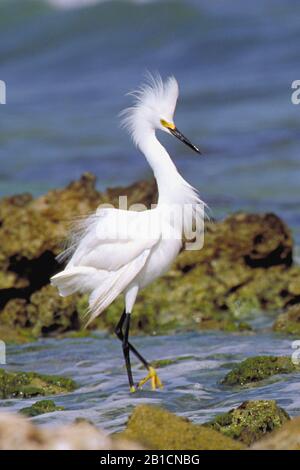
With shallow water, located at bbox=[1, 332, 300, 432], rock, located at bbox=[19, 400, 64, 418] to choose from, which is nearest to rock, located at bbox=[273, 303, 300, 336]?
shallow water, located at bbox=[1, 332, 300, 432]

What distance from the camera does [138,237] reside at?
288 inches

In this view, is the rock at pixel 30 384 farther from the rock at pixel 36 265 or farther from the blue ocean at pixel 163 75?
the blue ocean at pixel 163 75

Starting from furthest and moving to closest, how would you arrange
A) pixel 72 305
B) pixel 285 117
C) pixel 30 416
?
pixel 285 117, pixel 72 305, pixel 30 416

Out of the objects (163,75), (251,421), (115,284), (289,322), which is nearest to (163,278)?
(289,322)

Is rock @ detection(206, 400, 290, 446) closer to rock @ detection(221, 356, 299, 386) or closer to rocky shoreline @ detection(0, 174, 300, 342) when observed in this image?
rock @ detection(221, 356, 299, 386)

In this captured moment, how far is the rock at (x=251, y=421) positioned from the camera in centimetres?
554

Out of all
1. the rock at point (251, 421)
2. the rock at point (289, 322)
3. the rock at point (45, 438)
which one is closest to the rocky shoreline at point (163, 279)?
the rock at point (289, 322)

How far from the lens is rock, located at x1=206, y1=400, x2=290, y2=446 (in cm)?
554

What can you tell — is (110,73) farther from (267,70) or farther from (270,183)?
(270,183)

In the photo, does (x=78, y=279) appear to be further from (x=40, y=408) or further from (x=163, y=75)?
(x=163, y=75)

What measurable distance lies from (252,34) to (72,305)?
16.0 m

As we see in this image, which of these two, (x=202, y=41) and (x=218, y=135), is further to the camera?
(x=202, y=41)

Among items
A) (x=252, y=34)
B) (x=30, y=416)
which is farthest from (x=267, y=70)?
(x=30, y=416)
